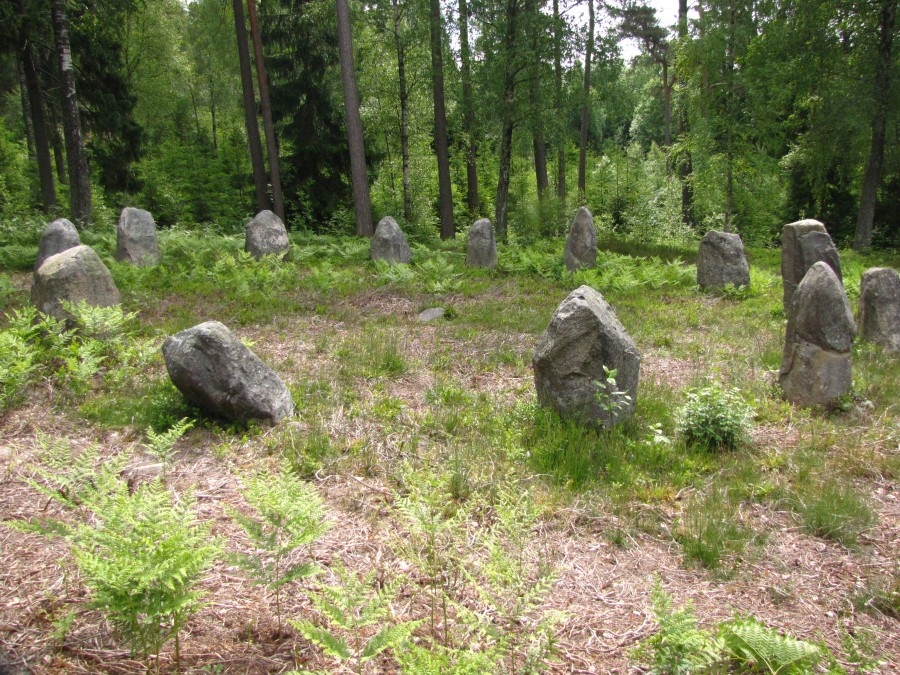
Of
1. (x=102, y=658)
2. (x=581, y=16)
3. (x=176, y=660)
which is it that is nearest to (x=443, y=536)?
(x=176, y=660)

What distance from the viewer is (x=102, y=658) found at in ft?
8.93

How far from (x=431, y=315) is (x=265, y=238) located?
233 inches

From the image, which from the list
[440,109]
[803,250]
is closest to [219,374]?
[803,250]

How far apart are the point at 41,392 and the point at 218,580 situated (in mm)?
3685

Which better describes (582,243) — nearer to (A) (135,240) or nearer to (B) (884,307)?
(B) (884,307)

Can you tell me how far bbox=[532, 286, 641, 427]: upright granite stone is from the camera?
5.18m

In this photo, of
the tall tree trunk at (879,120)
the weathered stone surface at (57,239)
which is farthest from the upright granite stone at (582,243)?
the weathered stone surface at (57,239)

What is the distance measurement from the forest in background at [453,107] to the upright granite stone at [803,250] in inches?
362

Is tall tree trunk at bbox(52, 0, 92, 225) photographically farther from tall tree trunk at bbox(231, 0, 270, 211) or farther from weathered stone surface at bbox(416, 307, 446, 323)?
weathered stone surface at bbox(416, 307, 446, 323)

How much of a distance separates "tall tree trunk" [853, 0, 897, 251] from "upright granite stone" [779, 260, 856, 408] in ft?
47.5

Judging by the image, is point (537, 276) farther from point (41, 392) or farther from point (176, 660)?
point (176, 660)

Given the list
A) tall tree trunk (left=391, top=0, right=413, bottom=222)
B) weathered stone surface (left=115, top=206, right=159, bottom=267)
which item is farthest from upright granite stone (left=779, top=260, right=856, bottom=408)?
tall tree trunk (left=391, top=0, right=413, bottom=222)

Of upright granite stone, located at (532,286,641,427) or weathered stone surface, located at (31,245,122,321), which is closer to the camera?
upright granite stone, located at (532,286,641,427)

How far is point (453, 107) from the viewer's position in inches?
881
